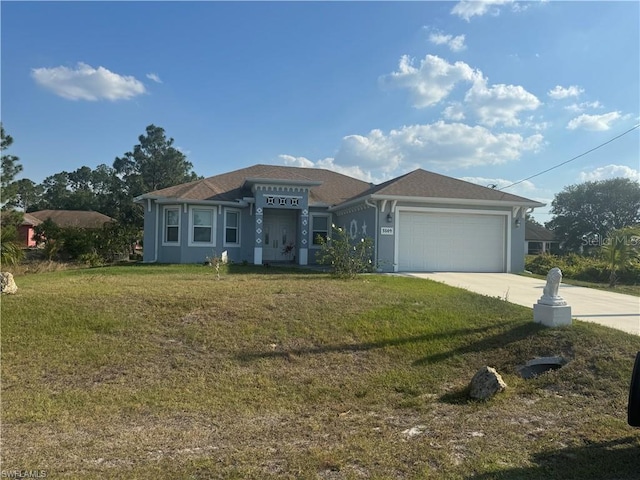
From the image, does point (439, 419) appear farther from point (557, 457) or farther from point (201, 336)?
point (201, 336)

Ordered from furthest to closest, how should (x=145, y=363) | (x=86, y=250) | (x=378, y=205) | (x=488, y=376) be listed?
(x=86, y=250), (x=378, y=205), (x=145, y=363), (x=488, y=376)

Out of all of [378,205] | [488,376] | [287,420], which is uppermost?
[378,205]

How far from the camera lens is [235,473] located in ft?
11.6

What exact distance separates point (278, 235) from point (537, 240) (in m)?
35.2

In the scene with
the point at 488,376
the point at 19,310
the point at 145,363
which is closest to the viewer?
the point at 488,376

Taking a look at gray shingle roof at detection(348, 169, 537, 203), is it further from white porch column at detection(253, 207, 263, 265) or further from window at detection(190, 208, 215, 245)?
window at detection(190, 208, 215, 245)

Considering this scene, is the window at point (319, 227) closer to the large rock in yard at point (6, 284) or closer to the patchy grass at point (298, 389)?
the patchy grass at point (298, 389)

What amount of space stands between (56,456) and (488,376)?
4.43 m

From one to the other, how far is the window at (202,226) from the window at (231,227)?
0.58 meters

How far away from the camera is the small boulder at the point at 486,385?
17.4ft

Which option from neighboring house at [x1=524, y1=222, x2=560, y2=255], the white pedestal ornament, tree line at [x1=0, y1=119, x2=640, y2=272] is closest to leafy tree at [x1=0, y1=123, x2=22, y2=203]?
tree line at [x1=0, y1=119, x2=640, y2=272]

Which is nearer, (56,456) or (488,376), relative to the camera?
(56,456)

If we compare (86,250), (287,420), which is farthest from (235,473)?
(86,250)

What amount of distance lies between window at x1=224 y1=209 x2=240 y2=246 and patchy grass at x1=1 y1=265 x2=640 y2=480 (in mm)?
9625
